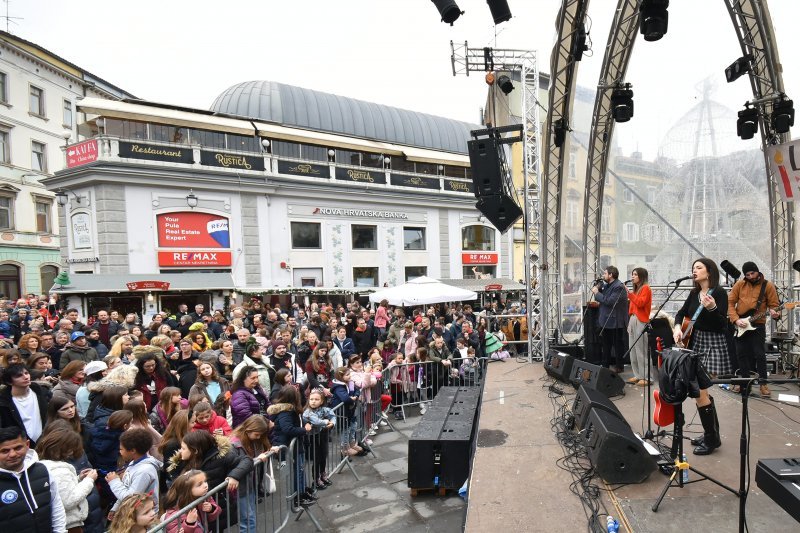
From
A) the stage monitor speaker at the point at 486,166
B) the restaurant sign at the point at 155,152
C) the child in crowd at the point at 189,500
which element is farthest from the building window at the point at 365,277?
the child in crowd at the point at 189,500

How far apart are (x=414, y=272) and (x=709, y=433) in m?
22.6

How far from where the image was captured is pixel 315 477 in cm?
559

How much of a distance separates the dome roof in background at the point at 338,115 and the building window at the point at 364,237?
20.7ft

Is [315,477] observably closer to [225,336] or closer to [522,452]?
[522,452]

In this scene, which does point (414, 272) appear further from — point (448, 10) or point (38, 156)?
point (38, 156)

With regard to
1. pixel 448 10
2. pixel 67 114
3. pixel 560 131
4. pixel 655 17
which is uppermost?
pixel 67 114

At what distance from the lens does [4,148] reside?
23.8m

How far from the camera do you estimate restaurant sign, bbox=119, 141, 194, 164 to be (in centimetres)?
1845

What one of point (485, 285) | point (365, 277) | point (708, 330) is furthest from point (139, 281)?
point (708, 330)

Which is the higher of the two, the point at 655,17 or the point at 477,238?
the point at 655,17

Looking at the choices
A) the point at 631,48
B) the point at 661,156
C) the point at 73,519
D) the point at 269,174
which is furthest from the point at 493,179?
the point at 269,174

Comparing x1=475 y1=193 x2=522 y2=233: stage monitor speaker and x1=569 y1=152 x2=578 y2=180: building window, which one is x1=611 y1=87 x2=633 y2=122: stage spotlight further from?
x1=569 y1=152 x2=578 y2=180: building window

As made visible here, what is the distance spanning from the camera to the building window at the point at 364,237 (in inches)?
976

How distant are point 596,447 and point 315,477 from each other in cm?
344
